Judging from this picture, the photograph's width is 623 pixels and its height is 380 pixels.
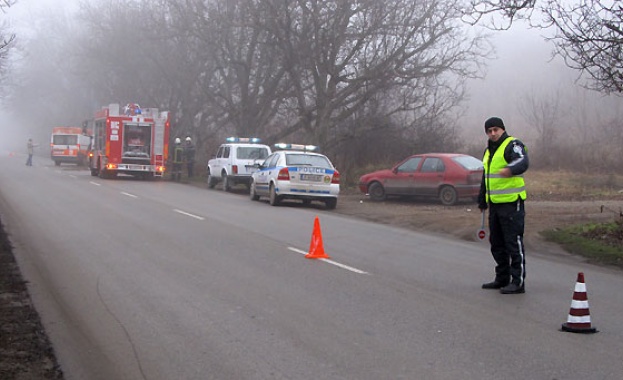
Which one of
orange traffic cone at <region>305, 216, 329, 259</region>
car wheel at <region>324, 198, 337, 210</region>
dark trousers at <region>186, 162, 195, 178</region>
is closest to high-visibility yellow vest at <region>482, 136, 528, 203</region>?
orange traffic cone at <region>305, 216, 329, 259</region>

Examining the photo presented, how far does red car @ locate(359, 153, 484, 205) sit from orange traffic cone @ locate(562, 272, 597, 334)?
1417cm

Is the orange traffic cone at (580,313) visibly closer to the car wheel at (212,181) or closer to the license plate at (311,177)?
the license plate at (311,177)

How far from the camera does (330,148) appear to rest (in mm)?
33125

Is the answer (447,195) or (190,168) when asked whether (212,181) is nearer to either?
(190,168)

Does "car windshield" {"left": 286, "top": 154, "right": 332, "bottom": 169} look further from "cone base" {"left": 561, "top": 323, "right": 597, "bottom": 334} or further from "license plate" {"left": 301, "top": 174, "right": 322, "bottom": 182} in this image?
"cone base" {"left": 561, "top": 323, "right": 597, "bottom": 334}

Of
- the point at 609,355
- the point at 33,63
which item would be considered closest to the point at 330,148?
the point at 609,355

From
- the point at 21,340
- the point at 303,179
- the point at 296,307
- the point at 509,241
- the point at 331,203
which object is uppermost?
the point at 303,179

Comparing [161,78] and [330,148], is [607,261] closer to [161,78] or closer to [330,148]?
[330,148]

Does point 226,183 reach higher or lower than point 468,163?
lower

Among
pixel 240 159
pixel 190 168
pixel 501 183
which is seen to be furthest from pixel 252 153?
pixel 501 183

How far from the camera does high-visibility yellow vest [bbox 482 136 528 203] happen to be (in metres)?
9.09

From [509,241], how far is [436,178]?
13123 millimetres

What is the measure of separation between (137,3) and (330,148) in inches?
866

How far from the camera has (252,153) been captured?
28.2 m
